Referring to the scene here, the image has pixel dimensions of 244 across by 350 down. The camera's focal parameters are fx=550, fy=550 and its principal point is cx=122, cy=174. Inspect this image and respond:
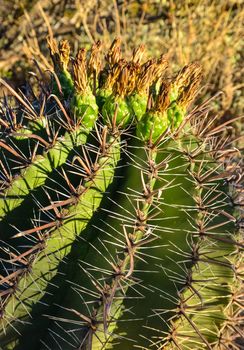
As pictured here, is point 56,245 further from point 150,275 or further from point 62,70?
point 62,70

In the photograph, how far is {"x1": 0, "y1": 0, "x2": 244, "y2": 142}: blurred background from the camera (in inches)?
233

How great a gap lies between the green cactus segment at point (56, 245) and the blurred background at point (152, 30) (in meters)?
4.38

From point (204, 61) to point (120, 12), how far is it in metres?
1.12

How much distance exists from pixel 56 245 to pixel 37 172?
0.24 meters

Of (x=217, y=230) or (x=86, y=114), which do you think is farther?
(x=86, y=114)

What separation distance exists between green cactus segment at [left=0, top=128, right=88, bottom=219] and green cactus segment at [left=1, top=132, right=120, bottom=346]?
0.12 m

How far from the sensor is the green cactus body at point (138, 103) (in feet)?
5.82

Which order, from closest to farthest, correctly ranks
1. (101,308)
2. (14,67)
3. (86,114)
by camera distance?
(101,308), (86,114), (14,67)

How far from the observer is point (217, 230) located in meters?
1.62

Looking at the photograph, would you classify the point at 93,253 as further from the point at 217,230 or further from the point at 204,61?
the point at 204,61

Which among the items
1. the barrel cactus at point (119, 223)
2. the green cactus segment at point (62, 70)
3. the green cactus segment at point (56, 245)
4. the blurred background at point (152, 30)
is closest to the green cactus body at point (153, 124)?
the barrel cactus at point (119, 223)

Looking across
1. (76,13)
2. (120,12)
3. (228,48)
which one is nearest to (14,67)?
(76,13)

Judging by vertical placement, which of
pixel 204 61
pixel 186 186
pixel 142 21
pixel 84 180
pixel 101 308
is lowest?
pixel 204 61

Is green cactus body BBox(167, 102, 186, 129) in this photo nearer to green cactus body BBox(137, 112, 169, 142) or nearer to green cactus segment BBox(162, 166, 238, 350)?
green cactus body BBox(137, 112, 169, 142)
